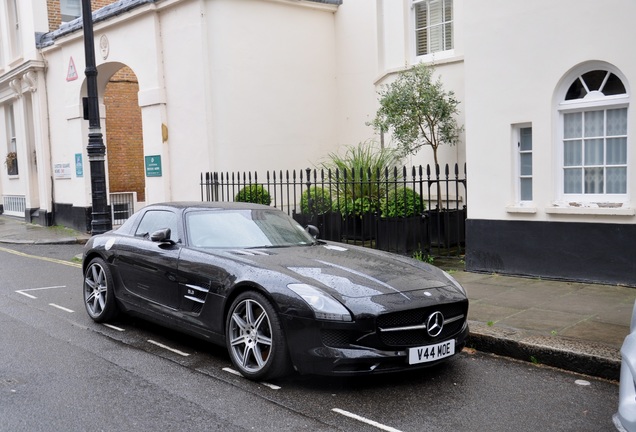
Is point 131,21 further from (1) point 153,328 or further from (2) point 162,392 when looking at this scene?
(2) point 162,392

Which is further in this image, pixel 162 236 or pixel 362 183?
pixel 362 183

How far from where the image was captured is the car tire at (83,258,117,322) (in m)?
7.06

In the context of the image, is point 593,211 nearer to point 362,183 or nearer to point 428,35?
point 362,183

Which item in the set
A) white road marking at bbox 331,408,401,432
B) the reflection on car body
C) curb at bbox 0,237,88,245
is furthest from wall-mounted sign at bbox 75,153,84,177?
the reflection on car body

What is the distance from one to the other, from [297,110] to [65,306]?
8346 mm

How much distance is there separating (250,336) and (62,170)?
49.9 ft

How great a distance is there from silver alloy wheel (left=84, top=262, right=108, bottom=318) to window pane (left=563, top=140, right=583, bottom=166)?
6.08m

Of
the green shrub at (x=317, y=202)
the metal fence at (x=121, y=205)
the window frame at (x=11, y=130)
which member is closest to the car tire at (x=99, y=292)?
the green shrub at (x=317, y=202)

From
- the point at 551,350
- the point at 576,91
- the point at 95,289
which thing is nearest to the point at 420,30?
the point at 576,91

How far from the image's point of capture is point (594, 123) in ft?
27.5

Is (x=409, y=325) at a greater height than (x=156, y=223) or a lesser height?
lesser

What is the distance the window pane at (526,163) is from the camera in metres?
9.05

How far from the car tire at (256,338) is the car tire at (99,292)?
223cm

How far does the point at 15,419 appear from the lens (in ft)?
14.5
